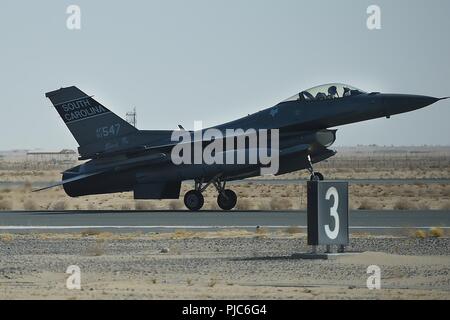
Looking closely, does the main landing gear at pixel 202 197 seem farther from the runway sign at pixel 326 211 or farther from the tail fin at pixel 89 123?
the runway sign at pixel 326 211

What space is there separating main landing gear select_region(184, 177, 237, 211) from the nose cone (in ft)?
19.9

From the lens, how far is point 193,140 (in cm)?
3919

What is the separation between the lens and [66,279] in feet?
61.0

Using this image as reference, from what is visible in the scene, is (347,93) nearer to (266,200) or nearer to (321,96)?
(321,96)

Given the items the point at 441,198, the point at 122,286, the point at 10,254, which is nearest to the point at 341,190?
the point at 122,286

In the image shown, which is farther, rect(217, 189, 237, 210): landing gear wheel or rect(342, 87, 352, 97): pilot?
rect(217, 189, 237, 210): landing gear wheel

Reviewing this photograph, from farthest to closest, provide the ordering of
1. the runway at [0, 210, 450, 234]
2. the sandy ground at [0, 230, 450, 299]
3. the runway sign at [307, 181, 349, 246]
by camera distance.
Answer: the runway at [0, 210, 450, 234], the runway sign at [307, 181, 349, 246], the sandy ground at [0, 230, 450, 299]

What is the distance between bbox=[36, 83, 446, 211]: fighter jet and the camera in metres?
38.0
